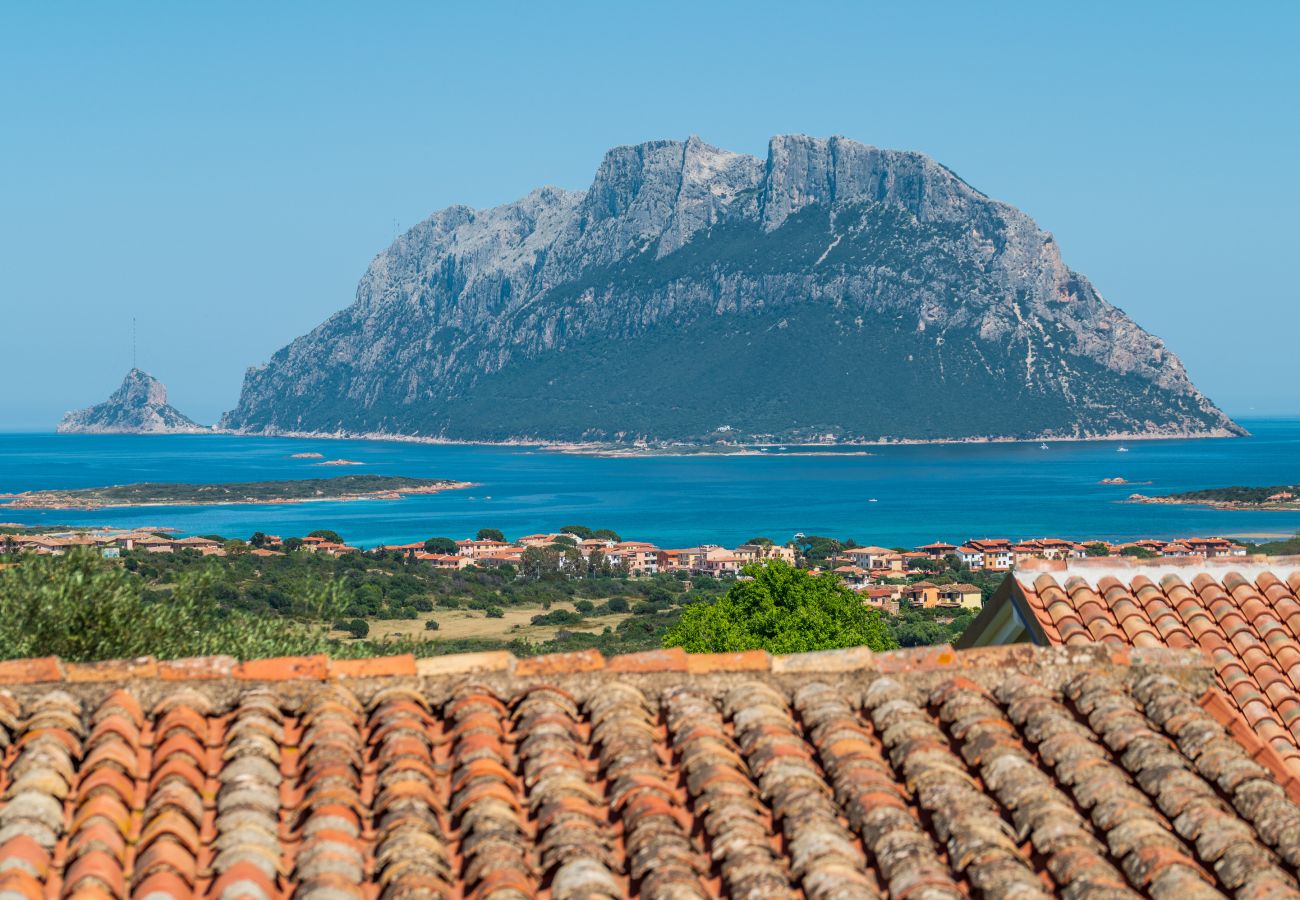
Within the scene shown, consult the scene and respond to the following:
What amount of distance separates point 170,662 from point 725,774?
1990 millimetres

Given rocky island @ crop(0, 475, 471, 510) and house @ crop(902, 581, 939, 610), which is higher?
house @ crop(902, 581, 939, 610)

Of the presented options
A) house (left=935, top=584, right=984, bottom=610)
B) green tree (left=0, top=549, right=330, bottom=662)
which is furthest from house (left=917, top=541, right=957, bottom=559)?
green tree (left=0, top=549, right=330, bottom=662)

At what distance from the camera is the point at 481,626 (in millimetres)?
60812

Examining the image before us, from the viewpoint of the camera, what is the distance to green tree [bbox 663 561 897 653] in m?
25.3

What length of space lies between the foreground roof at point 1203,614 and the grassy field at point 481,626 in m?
43.4

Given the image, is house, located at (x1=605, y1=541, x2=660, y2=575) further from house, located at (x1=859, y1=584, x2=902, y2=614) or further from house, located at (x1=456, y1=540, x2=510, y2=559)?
house, located at (x1=859, y1=584, x2=902, y2=614)

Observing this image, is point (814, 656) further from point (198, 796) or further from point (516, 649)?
point (516, 649)

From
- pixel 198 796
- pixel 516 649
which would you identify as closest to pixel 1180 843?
pixel 198 796

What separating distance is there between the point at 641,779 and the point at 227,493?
15539 centimetres

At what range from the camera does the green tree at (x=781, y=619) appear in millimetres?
25266

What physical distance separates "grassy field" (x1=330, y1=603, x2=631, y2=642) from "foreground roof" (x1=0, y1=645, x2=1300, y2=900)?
46.5 meters

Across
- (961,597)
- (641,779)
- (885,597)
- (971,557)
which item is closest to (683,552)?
(971,557)

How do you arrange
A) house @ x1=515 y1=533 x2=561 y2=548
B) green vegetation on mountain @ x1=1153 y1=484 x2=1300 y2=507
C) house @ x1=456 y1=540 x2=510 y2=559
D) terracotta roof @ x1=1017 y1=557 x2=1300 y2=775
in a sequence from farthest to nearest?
1. green vegetation on mountain @ x1=1153 y1=484 x2=1300 y2=507
2. house @ x1=515 y1=533 x2=561 y2=548
3. house @ x1=456 y1=540 x2=510 y2=559
4. terracotta roof @ x1=1017 y1=557 x2=1300 y2=775

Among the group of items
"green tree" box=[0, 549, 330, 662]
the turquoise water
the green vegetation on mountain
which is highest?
"green tree" box=[0, 549, 330, 662]
